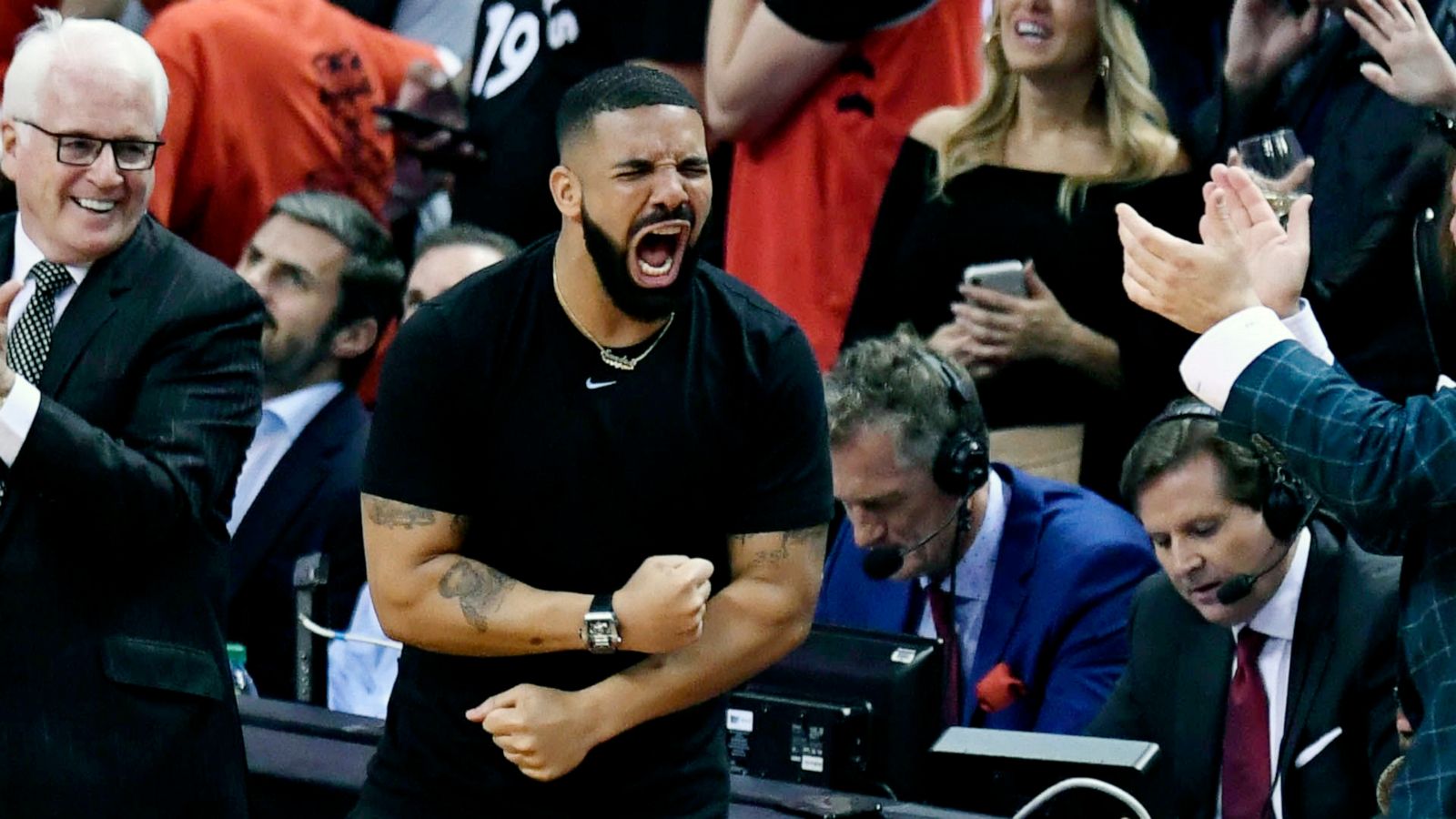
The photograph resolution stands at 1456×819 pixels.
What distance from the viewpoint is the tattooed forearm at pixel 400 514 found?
330cm

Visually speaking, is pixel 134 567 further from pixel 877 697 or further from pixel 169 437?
pixel 877 697

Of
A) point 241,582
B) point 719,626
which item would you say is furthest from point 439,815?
point 241,582

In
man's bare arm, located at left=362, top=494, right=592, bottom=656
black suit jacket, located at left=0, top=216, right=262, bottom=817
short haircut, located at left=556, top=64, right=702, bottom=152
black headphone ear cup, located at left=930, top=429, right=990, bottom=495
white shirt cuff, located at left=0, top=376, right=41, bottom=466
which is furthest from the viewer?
black headphone ear cup, located at left=930, top=429, right=990, bottom=495

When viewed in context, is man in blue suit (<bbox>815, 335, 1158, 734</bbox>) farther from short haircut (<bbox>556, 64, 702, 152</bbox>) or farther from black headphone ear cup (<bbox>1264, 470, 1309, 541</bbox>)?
short haircut (<bbox>556, 64, 702, 152</bbox>)

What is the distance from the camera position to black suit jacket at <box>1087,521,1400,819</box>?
3883mm

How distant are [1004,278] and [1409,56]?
2.99ft

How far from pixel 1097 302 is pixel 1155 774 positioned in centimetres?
159

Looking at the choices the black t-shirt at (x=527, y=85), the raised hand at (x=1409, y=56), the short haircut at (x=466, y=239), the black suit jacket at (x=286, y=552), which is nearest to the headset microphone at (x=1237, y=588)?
the raised hand at (x=1409, y=56)

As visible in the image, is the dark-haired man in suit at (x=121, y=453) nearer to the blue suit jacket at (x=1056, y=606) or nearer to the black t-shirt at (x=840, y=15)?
the blue suit jacket at (x=1056, y=606)

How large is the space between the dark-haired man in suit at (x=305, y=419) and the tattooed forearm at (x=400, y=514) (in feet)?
4.63

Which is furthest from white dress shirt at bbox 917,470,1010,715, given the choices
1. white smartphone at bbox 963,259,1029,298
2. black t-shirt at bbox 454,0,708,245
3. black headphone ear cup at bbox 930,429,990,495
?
black t-shirt at bbox 454,0,708,245

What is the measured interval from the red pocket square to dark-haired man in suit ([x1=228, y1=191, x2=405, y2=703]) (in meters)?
1.29

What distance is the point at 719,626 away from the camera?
10.8 ft

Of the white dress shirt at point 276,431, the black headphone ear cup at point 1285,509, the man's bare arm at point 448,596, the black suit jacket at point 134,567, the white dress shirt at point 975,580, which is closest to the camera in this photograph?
the man's bare arm at point 448,596
